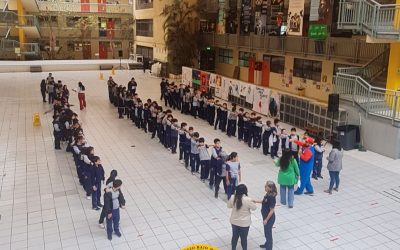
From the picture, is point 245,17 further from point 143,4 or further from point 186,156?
point 143,4

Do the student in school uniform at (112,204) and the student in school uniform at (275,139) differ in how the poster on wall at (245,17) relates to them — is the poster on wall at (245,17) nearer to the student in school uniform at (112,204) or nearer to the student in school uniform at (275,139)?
the student in school uniform at (275,139)

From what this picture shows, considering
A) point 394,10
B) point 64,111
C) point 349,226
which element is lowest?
point 349,226

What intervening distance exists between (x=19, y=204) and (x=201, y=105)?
1038cm

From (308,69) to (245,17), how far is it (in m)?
5.70

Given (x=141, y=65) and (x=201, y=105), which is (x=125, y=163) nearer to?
(x=201, y=105)

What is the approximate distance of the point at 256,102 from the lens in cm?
1983

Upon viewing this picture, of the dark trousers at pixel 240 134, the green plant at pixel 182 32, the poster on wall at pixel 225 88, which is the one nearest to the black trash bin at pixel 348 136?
the dark trousers at pixel 240 134

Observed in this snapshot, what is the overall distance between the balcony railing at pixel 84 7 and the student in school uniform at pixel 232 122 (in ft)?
108

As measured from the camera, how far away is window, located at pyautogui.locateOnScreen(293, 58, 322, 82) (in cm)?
2169

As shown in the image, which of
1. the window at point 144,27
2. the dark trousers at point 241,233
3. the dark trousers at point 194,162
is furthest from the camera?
the window at point 144,27

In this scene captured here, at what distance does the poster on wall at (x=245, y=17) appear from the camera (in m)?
24.7

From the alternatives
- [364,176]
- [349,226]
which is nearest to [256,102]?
[364,176]

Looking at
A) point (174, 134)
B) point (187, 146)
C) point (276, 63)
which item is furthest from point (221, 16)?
point (187, 146)

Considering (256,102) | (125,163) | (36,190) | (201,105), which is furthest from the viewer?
(256,102)
